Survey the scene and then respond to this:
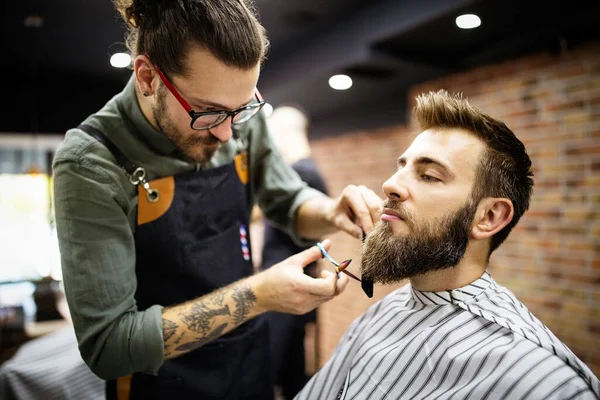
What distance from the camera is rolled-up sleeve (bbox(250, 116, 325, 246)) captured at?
161cm

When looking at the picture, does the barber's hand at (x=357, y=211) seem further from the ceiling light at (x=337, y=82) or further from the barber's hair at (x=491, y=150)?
the ceiling light at (x=337, y=82)

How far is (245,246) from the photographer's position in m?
1.52

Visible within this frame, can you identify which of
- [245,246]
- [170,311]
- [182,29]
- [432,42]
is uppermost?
[432,42]

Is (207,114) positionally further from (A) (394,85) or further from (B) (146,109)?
(A) (394,85)

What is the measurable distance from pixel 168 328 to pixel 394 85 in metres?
2.94

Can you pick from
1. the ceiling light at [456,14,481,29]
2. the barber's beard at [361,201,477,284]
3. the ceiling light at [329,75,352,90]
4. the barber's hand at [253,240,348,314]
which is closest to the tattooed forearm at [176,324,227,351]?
the barber's hand at [253,240,348,314]

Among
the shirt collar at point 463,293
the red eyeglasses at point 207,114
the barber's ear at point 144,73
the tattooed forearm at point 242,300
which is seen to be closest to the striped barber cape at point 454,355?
the shirt collar at point 463,293

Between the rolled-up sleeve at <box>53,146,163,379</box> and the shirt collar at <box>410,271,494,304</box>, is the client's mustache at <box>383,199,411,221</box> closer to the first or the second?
the shirt collar at <box>410,271,494,304</box>

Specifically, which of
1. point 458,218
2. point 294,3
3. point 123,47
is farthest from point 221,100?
point 294,3

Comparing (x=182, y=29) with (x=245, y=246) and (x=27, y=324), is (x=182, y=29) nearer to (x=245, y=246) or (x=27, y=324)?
(x=245, y=246)

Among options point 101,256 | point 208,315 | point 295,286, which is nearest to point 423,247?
point 295,286

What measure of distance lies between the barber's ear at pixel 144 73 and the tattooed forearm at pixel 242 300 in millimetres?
611

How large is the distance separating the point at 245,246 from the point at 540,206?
2079 millimetres

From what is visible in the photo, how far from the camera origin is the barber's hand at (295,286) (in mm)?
1050
